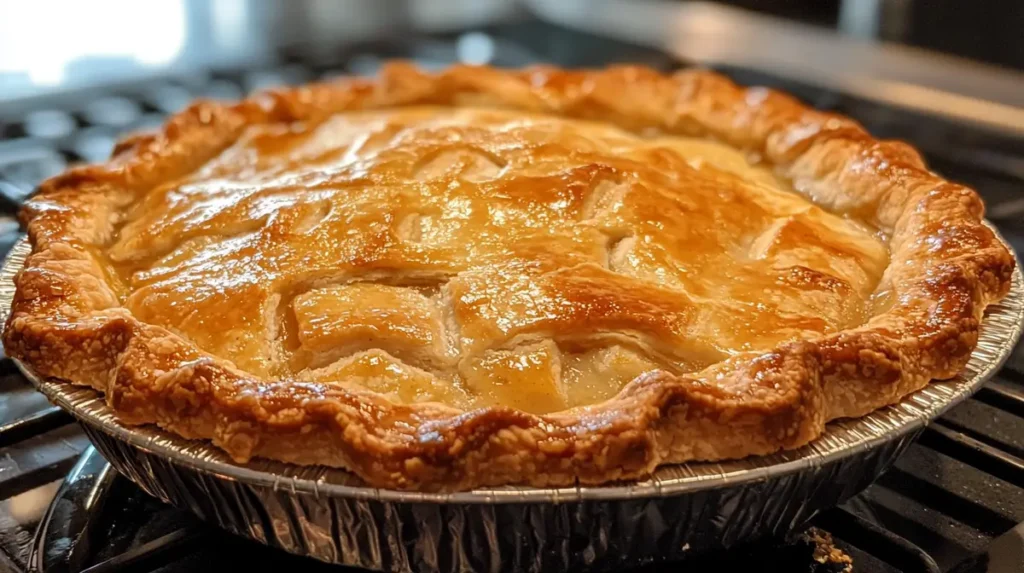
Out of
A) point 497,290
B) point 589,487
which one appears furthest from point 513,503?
point 497,290

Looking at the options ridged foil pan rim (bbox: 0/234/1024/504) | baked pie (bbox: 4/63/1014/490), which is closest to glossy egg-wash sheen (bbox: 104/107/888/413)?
baked pie (bbox: 4/63/1014/490)

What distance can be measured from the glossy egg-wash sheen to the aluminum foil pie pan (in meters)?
0.19

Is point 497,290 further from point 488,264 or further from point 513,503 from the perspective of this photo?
point 513,503

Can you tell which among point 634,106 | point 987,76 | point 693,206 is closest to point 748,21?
point 987,76

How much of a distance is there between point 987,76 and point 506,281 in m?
2.34

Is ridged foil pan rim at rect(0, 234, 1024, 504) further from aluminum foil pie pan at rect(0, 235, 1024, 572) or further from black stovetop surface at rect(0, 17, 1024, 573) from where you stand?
black stovetop surface at rect(0, 17, 1024, 573)

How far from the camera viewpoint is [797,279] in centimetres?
145

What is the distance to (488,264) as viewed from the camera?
141 cm

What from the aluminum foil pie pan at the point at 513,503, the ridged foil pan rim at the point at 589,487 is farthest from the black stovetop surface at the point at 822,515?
the ridged foil pan rim at the point at 589,487

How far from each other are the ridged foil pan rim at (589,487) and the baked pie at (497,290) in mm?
18

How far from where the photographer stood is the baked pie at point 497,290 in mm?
1083

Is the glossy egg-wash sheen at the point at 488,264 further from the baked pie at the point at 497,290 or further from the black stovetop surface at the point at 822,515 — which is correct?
the black stovetop surface at the point at 822,515

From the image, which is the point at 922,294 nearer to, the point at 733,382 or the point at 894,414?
the point at 894,414

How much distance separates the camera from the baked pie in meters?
1.08
